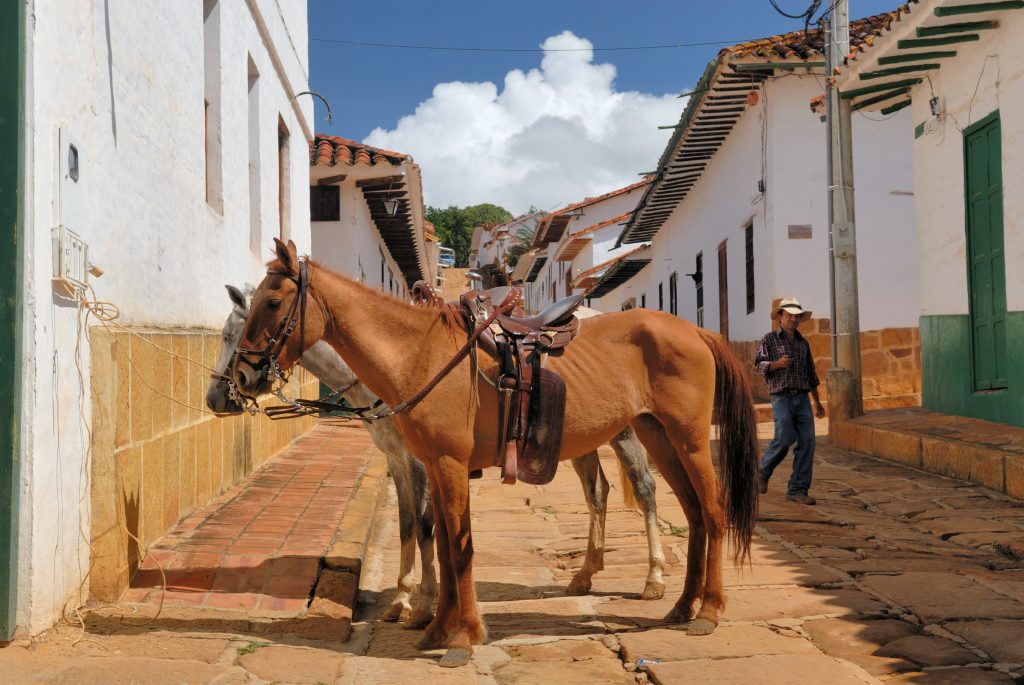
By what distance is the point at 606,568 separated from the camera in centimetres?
600

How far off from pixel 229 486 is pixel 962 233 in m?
8.24

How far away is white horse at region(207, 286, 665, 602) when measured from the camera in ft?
16.1

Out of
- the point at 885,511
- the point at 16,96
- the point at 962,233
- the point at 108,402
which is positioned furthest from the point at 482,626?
the point at 962,233

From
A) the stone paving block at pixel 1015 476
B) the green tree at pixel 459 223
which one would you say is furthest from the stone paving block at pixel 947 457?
the green tree at pixel 459 223

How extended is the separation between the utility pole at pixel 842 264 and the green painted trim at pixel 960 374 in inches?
32.7

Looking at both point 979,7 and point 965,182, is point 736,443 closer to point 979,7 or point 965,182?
point 979,7

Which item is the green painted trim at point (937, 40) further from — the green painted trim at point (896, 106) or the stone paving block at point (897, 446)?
the stone paving block at point (897, 446)

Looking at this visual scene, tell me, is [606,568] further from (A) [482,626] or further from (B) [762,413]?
(B) [762,413]

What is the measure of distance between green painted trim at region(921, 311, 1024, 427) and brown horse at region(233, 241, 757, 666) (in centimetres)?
573

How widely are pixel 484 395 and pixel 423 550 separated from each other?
1.01 m

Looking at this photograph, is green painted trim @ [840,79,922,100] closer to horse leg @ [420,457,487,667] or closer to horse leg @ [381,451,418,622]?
horse leg @ [381,451,418,622]

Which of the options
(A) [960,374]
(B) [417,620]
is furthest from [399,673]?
(A) [960,374]

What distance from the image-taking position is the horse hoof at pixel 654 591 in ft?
17.4

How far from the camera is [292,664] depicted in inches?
161
